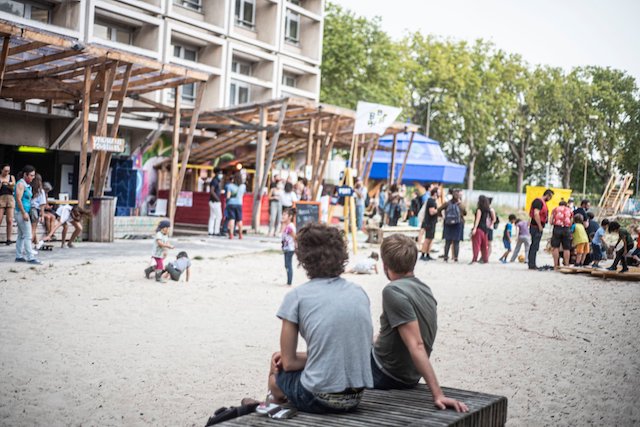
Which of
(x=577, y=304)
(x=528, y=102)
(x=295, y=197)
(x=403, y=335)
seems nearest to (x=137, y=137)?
(x=295, y=197)

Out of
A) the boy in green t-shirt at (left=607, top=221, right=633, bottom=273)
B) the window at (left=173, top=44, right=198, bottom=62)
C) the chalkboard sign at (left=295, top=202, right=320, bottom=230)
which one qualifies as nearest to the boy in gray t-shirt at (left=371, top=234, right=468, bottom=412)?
the boy in green t-shirt at (left=607, top=221, right=633, bottom=273)

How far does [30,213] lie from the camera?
15938 mm

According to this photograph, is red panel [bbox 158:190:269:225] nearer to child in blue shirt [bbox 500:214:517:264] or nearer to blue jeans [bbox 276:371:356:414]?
child in blue shirt [bbox 500:214:517:264]

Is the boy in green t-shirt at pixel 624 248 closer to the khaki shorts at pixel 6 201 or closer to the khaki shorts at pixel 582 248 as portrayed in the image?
the khaki shorts at pixel 582 248

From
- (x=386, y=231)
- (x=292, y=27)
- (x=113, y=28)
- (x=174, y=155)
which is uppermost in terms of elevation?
(x=292, y=27)

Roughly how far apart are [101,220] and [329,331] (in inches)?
627

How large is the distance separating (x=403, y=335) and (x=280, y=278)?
10051 millimetres

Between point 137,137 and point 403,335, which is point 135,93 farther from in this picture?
point 403,335

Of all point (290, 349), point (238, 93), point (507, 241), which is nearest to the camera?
point (290, 349)

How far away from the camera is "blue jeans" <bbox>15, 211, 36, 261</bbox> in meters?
13.6

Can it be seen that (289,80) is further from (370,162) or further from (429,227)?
(429,227)

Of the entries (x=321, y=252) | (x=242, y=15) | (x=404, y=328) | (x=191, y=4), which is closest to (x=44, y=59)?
(x=321, y=252)

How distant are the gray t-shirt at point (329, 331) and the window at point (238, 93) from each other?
32463mm

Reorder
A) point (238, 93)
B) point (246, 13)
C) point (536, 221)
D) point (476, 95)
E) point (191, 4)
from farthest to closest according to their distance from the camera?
point (476, 95) → point (246, 13) → point (238, 93) → point (191, 4) → point (536, 221)
